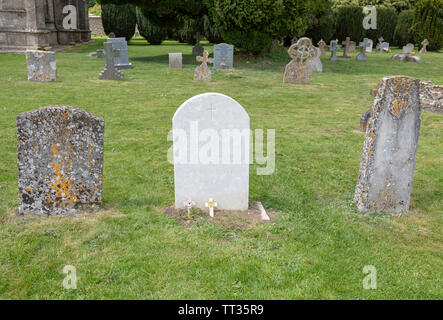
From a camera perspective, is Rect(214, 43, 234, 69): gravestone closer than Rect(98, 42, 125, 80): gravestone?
No

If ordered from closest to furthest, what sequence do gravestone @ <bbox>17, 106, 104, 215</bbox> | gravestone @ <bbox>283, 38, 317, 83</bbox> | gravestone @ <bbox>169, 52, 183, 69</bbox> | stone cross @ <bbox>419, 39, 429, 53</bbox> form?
gravestone @ <bbox>17, 106, 104, 215</bbox> < gravestone @ <bbox>283, 38, 317, 83</bbox> < gravestone @ <bbox>169, 52, 183, 69</bbox> < stone cross @ <bbox>419, 39, 429, 53</bbox>

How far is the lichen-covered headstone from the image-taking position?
439 cm

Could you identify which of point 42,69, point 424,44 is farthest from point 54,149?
point 424,44

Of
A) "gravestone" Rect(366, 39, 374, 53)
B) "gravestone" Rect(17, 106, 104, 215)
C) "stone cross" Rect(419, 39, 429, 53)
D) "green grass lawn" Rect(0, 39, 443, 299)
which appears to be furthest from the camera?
"gravestone" Rect(366, 39, 374, 53)

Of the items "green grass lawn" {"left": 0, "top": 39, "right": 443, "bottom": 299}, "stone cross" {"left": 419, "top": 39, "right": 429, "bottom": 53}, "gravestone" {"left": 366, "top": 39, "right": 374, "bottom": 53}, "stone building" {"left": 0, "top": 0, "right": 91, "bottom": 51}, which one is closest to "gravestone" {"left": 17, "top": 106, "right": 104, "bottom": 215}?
"green grass lawn" {"left": 0, "top": 39, "right": 443, "bottom": 299}

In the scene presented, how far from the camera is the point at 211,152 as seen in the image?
443cm

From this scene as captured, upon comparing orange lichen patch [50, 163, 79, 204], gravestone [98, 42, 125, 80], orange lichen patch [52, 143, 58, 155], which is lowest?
orange lichen patch [50, 163, 79, 204]

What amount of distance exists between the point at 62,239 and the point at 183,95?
873 centimetres

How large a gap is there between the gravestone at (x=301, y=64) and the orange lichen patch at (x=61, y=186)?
12.6m

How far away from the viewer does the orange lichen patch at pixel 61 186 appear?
433cm

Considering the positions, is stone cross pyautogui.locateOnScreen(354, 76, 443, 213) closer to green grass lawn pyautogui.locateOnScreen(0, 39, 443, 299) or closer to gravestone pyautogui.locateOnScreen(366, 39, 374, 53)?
green grass lawn pyautogui.locateOnScreen(0, 39, 443, 299)

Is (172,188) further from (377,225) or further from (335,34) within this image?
(335,34)

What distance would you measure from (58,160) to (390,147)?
403cm

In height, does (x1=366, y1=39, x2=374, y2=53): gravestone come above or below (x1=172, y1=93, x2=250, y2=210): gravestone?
above
